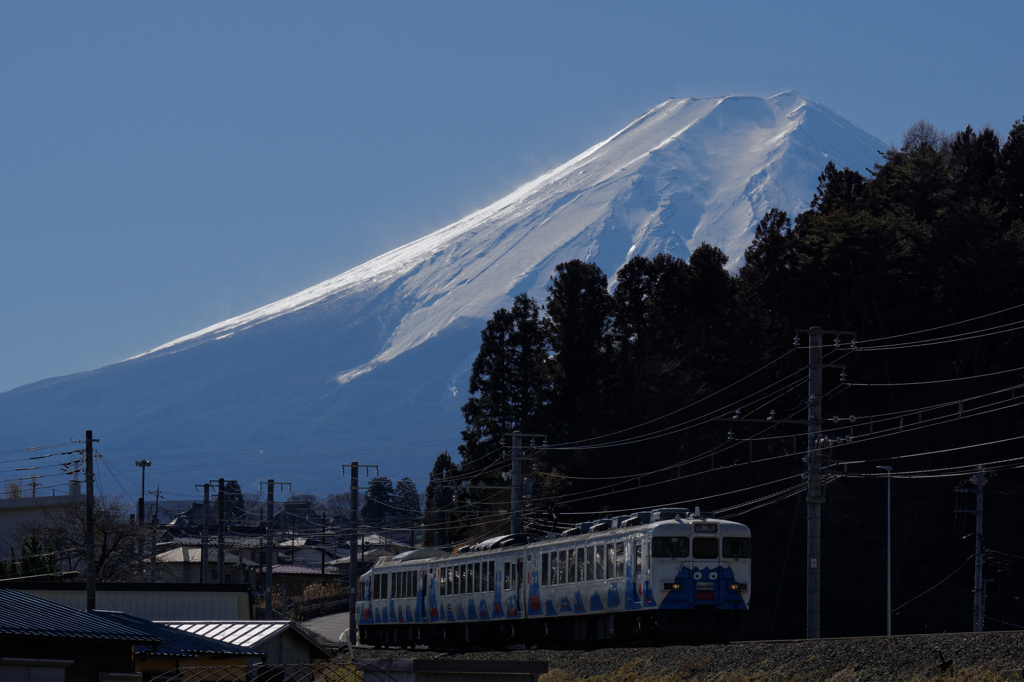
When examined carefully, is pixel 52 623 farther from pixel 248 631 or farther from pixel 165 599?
pixel 165 599

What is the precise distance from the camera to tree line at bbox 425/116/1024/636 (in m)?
50.1

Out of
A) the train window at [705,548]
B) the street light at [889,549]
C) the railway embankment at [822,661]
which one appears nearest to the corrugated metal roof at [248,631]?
the railway embankment at [822,661]

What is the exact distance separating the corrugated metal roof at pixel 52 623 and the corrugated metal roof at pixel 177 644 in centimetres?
51

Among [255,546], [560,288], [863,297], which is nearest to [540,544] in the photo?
[863,297]

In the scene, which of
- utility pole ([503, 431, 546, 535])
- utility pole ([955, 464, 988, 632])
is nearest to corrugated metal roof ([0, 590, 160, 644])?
utility pole ([503, 431, 546, 535])

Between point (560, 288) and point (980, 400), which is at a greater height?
point (560, 288)

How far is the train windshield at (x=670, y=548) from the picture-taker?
29.0 m

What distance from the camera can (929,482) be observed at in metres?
51.1

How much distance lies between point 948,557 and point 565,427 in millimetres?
20059

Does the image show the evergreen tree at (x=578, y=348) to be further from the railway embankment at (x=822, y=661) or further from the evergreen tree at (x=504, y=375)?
the railway embankment at (x=822, y=661)

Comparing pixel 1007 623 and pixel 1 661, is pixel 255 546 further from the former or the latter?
pixel 1 661

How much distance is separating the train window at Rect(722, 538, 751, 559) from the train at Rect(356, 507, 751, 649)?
0.07 ft

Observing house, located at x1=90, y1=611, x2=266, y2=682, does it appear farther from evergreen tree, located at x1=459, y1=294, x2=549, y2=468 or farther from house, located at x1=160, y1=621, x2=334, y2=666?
evergreen tree, located at x1=459, y1=294, x2=549, y2=468

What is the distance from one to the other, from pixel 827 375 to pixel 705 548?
1125 inches
